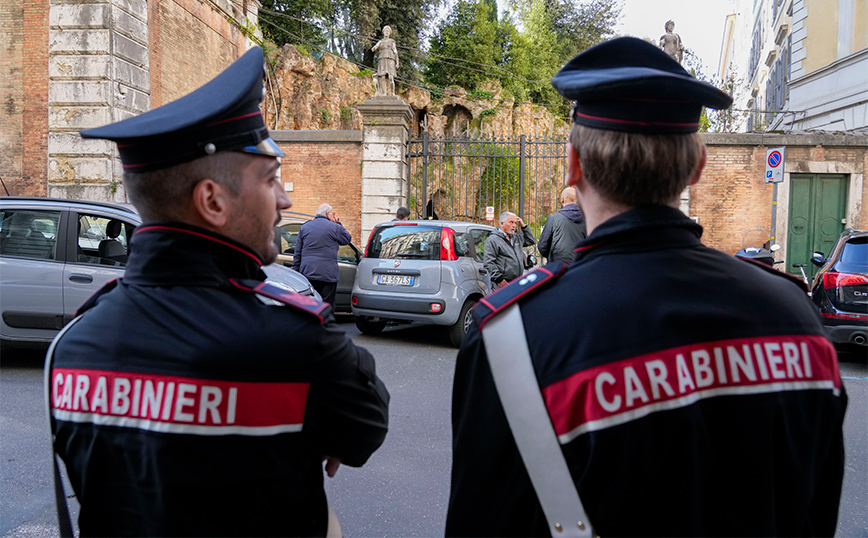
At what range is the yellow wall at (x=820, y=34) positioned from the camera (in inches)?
742

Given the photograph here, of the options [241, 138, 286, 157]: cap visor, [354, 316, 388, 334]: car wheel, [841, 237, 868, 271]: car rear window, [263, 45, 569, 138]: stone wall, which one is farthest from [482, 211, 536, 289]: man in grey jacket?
[263, 45, 569, 138]: stone wall

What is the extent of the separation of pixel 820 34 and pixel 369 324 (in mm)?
18425

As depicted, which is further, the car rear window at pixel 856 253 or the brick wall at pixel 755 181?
the brick wall at pixel 755 181

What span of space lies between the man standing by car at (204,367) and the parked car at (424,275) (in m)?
6.88

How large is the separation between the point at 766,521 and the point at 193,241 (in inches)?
51.3

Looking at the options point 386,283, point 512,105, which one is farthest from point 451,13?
point 386,283

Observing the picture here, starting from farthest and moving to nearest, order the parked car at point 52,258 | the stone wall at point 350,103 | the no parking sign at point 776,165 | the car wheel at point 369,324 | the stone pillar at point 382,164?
the stone wall at point 350,103 → the stone pillar at point 382,164 → the no parking sign at point 776,165 → the car wheel at point 369,324 → the parked car at point 52,258

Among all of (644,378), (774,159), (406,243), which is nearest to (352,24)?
(774,159)

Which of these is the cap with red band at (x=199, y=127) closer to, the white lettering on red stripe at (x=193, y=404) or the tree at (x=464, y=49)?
the white lettering on red stripe at (x=193, y=404)

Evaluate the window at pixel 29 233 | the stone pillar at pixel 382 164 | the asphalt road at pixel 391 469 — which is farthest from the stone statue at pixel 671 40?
the window at pixel 29 233

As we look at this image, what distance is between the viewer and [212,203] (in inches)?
55.2

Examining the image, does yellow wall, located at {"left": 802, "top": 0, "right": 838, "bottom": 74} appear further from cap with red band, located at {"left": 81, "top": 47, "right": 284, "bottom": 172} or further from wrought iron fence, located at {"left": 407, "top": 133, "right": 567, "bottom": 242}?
cap with red band, located at {"left": 81, "top": 47, "right": 284, "bottom": 172}

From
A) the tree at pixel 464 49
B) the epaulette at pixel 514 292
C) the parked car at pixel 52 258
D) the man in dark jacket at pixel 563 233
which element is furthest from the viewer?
the tree at pixel 464 49

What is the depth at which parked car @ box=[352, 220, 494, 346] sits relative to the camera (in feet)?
27.5
